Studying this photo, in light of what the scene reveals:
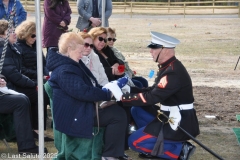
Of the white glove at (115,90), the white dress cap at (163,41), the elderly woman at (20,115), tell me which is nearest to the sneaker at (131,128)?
the white glove at (115,90)

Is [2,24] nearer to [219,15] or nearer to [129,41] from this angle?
[129,41]

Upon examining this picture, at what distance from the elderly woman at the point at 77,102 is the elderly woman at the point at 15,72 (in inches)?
40.9

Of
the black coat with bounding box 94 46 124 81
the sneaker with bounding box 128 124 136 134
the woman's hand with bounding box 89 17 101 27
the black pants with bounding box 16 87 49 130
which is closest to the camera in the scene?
the sneaker with bounding box 128 124 136 134

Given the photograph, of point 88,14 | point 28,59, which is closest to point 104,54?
point 28,59

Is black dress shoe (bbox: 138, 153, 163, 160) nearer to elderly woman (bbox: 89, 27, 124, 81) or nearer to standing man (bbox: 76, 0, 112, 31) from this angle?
elderly woman (bbox: 89, 27, 124, 81)

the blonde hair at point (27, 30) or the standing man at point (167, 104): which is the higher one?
the blonde hair at point (27, 30)

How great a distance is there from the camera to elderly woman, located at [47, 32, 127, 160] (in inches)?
197

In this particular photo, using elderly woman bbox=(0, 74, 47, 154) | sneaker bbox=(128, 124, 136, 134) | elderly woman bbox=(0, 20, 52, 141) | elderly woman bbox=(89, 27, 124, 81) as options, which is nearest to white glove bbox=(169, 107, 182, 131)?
sneaker bbox=(128, 124, 136, 134)

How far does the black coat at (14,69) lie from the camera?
20.0 feet

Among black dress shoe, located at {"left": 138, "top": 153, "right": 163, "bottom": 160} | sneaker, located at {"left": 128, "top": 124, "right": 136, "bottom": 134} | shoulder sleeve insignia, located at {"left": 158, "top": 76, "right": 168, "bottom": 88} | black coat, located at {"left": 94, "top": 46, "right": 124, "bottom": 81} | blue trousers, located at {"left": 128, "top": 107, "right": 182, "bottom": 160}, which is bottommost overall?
black dress shoe, located at {"left": 138, "top": 153, "right": 163, "bottom": 160}

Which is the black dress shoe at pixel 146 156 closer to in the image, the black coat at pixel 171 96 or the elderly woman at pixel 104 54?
the black coat at pixel 171 96

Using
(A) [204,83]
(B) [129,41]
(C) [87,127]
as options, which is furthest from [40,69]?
(B) [129,41]

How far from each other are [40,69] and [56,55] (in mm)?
320

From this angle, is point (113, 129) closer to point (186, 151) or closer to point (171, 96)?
point (171, 96)
